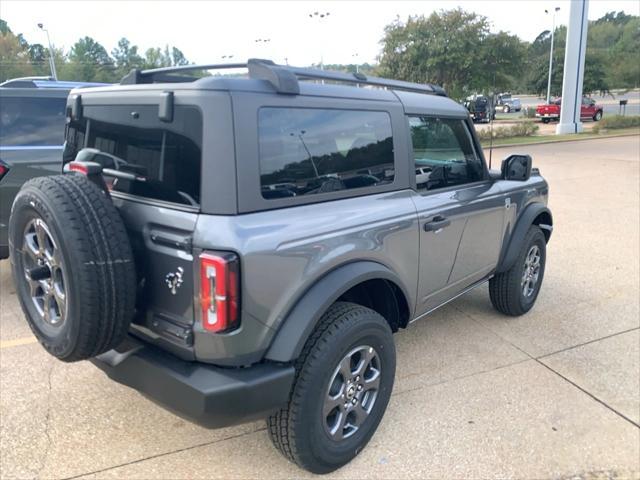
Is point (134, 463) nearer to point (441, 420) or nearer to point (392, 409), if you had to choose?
point (392, 409)

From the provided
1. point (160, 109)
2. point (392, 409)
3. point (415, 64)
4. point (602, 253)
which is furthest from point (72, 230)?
point (415, 64)

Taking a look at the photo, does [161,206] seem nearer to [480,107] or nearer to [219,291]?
[219,291]

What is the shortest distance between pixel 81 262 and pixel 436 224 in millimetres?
1970

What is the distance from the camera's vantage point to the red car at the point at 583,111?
35062mm

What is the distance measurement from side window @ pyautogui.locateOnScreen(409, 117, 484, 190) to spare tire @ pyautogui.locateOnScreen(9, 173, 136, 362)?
5.87 ft

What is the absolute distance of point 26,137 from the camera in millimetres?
4766

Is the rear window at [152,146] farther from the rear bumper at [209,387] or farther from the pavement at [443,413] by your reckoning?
the pavement at [443,413]

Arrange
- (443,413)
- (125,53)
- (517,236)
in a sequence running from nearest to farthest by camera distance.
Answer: (443,413)
(517,236)
(125,53)

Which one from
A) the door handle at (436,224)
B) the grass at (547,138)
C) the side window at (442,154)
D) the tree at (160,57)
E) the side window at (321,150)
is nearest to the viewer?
the side window at (321,150)

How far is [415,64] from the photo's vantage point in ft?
73.1

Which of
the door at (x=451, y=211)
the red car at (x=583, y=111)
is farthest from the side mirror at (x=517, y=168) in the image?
the red car at (x=583, y=111)

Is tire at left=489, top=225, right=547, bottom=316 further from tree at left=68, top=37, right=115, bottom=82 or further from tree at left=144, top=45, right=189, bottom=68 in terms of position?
tree at left=144, top=45, right=189, bottom=68

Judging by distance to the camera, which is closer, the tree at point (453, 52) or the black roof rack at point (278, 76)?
the black roof rack at point (278, 76)

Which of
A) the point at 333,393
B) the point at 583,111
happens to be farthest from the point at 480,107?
the point at 583,111
